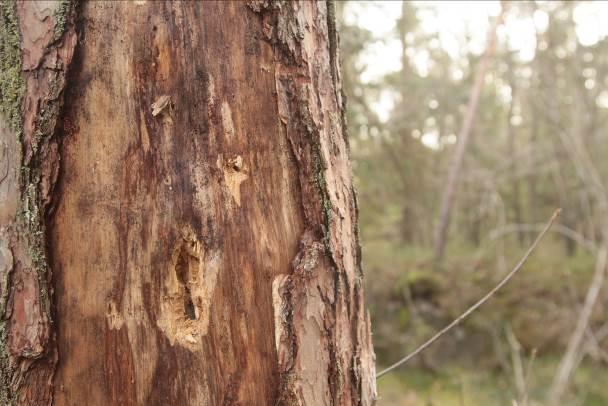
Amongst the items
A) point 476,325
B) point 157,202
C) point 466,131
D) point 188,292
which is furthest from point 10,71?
point 476,325

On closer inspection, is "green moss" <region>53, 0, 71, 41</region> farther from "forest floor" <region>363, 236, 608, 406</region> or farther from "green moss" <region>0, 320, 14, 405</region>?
"forest floor" <region>363, 236, 608, 406</region>

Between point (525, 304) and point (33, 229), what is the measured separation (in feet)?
26.1

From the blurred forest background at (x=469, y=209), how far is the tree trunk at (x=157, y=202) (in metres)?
3.77

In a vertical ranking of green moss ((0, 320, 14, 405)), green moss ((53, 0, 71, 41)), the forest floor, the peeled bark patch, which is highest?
green moss ((53, 0, 71, 41))

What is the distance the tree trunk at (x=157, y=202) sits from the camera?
3.97ft

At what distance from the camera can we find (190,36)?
1233 mm

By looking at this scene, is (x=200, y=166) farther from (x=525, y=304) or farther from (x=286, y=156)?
(x=525, y=304)

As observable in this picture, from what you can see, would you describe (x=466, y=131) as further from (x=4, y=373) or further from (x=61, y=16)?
(x=4, y=373)

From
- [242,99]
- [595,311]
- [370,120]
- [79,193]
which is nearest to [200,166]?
[242,99]

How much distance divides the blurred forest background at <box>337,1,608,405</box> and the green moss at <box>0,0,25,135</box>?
4149mm

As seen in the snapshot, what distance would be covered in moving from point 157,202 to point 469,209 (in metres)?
13.1

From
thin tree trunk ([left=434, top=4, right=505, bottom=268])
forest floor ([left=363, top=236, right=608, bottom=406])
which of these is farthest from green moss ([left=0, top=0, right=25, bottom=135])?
thin tree trunk ([left=434, top=4, right=505, bottom=268])

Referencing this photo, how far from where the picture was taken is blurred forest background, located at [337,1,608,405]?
688 centimetres

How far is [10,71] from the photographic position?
1216mm
